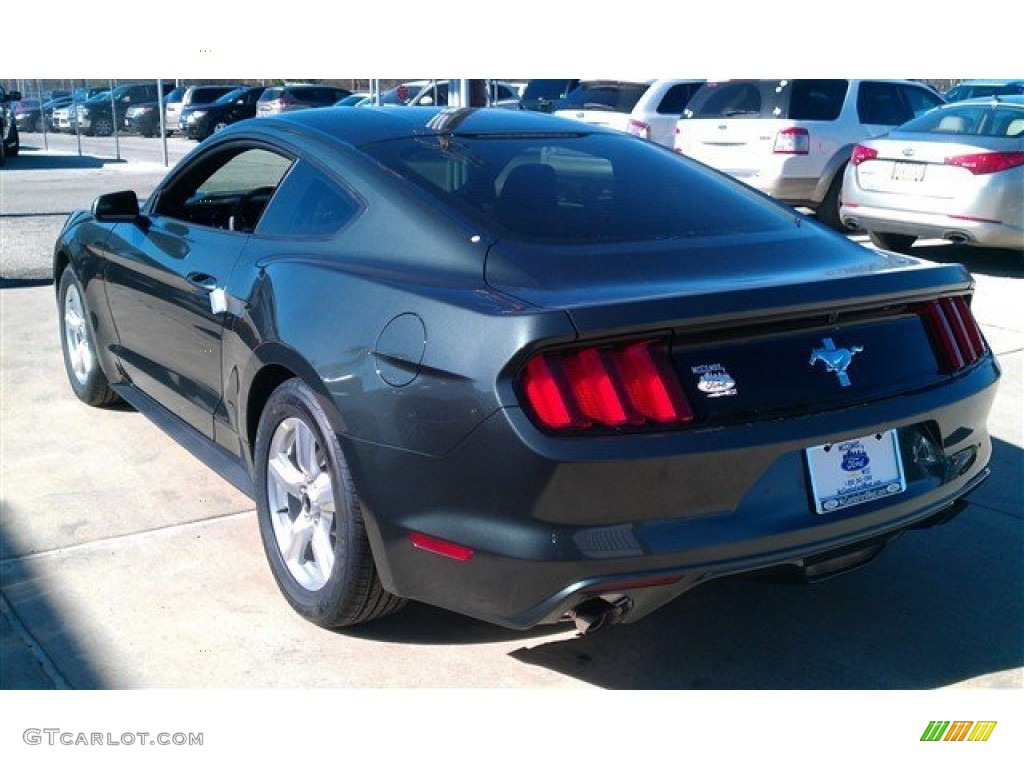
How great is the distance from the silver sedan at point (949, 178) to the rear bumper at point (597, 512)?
6.57 metres

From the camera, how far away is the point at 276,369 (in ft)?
11.2

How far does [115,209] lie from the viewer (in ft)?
15.3

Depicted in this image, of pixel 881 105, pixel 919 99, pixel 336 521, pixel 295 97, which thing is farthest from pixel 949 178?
pixel 295 97

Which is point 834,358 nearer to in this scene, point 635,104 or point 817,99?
point 817,99

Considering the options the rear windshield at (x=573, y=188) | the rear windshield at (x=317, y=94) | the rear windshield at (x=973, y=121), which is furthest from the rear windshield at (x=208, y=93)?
the rear windshield at (x=573, y=188)

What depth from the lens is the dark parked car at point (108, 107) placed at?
33.7 metres

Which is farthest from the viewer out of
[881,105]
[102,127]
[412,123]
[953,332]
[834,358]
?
[102,127]

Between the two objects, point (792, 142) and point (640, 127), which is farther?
point (640, 127)

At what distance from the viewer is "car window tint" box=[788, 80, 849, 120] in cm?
1110

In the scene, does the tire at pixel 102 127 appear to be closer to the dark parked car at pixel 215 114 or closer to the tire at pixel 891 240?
the dark parked car at pixel 215 114

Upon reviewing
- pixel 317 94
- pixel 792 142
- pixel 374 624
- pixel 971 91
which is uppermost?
pixel 317 94

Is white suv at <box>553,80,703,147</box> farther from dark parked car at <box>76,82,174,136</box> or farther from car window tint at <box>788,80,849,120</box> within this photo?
dark parked car at <box>76,82,174,136</box>

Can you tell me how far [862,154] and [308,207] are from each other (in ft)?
23.6
